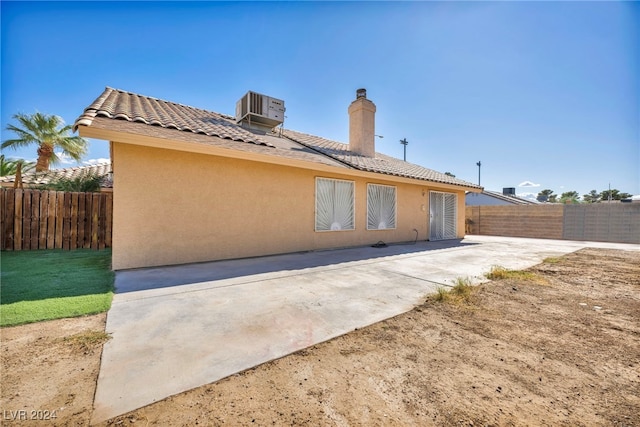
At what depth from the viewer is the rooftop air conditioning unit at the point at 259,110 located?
942 centimetres

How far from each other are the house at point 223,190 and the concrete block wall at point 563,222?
25.7ft

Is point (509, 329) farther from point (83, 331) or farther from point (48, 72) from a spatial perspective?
point (48, 72)

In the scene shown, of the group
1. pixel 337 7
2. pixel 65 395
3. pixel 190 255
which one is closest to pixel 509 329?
pixel 65 395

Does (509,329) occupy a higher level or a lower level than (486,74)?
lower

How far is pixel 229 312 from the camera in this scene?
10.3 ft

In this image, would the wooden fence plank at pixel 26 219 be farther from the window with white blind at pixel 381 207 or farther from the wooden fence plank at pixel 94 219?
the window with white blind at pixel 381 207

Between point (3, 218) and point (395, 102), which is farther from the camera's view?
point (395, 102)

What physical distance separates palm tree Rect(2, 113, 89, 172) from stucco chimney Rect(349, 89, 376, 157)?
15306mm

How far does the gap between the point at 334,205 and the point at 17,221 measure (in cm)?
904

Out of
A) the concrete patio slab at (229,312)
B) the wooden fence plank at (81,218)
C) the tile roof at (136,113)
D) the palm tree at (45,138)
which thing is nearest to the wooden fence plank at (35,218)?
the wooden fence plank at (81,218)

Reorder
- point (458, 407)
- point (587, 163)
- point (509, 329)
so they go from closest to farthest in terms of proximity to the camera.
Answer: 1. point (458, 407)
2. point (509, 329)
3. point (587, 163)

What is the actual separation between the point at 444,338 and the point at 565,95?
1297cm

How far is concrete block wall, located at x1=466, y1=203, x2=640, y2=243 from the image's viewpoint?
1184 cm

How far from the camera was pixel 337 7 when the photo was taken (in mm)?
7707
